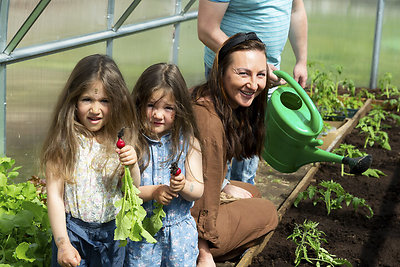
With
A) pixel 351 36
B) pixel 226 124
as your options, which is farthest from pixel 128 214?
pixel 351 36

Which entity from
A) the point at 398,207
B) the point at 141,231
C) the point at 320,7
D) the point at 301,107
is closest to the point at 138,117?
the point at 141,231

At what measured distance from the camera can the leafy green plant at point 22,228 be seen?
8.55 feet

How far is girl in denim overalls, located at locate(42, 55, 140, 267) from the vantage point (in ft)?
7.28

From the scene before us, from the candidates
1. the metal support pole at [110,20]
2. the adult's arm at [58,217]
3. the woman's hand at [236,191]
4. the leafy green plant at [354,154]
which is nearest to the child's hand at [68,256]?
the adult's arm at [58,217]

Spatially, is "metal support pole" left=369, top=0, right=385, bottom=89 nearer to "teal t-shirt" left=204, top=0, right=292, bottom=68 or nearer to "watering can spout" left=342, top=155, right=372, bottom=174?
"teal t-shirt" left=204, top=0, right=292, bottom=68

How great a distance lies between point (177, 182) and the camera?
2.25 meters

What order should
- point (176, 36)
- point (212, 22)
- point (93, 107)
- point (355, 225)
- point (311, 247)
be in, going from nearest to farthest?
point (93, 107) → point (212, 22) → point (311, 247) → point (355, 225) → point (176, 36)

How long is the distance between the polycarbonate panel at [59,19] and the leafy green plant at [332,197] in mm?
1787

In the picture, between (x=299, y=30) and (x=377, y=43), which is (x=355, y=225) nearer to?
(x=299, y=30)

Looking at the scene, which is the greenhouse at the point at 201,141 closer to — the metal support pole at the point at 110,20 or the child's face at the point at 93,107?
the metal support pole at the point at 110,20

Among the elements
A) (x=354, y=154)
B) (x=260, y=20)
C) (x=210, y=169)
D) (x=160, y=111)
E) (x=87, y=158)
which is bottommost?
(x=354, y=154)

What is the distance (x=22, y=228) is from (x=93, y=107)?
2.88ft

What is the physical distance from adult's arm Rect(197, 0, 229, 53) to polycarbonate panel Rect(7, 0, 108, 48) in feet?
3.45

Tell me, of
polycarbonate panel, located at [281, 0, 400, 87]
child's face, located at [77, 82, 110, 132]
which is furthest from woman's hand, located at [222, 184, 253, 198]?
polycarbonate panel, located at [281, 0, 400, 87]
